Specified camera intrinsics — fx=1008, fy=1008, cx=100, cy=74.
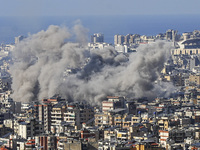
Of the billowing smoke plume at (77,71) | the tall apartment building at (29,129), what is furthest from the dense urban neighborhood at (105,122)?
the billowing smoke plume at (77,71)

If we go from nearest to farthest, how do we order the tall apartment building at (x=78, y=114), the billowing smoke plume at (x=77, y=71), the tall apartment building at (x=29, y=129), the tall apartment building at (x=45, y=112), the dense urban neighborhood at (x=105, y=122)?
the dense urban neighborhood at (x=105, y=122) → the tall apartment building at (x=29, y=129) → the tall apartment building at (x=78, y=114) → the tall apartment building at (x=45, y=112) → the billowing smoke plume at (x=77, y=71)

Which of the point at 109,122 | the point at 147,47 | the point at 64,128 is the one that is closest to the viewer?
the point at 64,128

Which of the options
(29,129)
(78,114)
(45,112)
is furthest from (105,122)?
(29,129)

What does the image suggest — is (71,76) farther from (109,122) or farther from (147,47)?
(109,122)

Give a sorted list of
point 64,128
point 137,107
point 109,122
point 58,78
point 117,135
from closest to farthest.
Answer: point 117,135 → point 64,128 → point 109,122 → point 137,107 → point 58,78

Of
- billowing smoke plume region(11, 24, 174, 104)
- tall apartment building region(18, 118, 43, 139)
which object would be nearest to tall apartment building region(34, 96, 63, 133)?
tall apartment building region(18, 118, 43, 139)

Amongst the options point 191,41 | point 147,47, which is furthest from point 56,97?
point 191,41

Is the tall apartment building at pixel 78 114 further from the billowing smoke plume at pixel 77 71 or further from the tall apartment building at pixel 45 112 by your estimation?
the billowing smoke plume at pixel 77 71

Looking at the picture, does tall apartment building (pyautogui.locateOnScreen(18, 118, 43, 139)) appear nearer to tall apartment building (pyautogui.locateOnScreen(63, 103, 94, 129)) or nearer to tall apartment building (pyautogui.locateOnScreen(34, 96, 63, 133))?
tall apartment building (pyautogui.locateOnScreen(63, 103, 94, 129))
